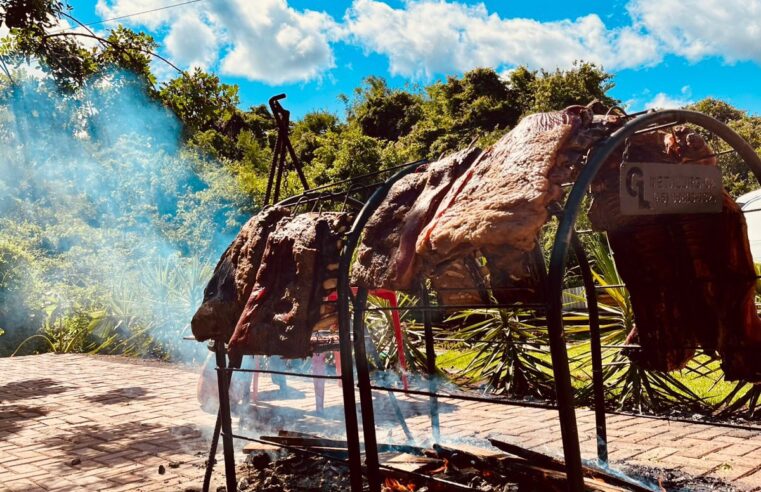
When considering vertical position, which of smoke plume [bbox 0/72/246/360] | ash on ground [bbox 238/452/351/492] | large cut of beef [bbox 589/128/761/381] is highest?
smoke plume [bbox 0/72/246/360]

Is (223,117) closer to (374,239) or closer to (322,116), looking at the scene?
(374,239)

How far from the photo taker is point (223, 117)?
9.59 meters

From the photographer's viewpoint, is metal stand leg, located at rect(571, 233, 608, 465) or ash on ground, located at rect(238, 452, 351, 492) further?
ash on ground, located at rect(238, 452, 351, 492)

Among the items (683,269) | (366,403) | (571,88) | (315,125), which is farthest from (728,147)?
(315,125)

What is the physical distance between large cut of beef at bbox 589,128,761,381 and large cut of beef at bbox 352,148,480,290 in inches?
27.4

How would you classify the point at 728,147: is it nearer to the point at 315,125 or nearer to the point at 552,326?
the point at 552,326

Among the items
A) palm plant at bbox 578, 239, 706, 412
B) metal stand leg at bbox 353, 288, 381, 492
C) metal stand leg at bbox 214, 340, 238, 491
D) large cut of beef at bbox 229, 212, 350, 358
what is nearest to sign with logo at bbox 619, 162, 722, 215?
metal stand leg at bbox 353, 288, 381, 492

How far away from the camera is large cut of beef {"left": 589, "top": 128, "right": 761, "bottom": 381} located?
2.94 metres

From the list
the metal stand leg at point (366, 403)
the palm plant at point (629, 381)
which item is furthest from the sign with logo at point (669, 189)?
the palm plant at point (629, 381)

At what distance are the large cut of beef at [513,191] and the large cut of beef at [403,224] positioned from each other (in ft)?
0.40

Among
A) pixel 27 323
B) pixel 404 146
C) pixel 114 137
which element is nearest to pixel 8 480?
pixel 114 137

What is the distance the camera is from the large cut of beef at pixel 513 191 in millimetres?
2254

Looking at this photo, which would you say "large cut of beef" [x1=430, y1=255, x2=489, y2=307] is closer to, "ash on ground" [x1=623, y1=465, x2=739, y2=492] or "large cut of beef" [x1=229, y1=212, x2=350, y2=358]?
"large cut of beef" [x1=229, y1=212, x2=350, y2=358]

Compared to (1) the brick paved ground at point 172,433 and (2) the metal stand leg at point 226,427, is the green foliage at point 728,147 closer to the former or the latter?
(1) the brick paved ground at point 172,433
